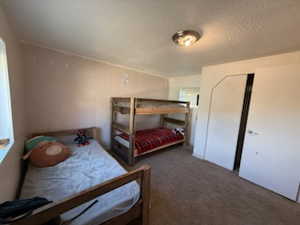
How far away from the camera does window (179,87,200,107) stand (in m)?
3.80

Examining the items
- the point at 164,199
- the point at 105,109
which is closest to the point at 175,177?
the point at 164,199

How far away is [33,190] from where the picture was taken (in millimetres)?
1235

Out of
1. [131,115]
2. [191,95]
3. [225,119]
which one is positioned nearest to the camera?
[131,115]

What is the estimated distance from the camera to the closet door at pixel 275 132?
1791mm

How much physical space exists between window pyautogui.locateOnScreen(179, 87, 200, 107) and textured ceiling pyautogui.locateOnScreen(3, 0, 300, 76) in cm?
180

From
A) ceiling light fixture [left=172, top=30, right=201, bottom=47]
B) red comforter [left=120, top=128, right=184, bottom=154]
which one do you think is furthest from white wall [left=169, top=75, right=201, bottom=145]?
ceiling light fixture [left=172, top=30, right=201, bottom=47]

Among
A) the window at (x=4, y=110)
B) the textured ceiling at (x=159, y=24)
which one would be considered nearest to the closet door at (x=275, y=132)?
the textured ceiling at (x=159, y=24)

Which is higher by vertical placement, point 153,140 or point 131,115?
point 131,115

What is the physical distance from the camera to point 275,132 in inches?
76.4

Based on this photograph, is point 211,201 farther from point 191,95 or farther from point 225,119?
point 191,95

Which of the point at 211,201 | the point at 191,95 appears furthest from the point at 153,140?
the point at 191,95

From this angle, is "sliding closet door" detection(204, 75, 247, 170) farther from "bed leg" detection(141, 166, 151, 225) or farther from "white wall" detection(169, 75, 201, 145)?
"bed leg" detection(141, 166, 151, 225)

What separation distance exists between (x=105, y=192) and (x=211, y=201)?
162 centimetres

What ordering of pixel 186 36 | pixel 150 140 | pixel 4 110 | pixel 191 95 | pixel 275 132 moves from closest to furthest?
pixel 4 110 < pixel 186 36 < pixel 275 132 < pixel 150 140 < pixel 191 95
